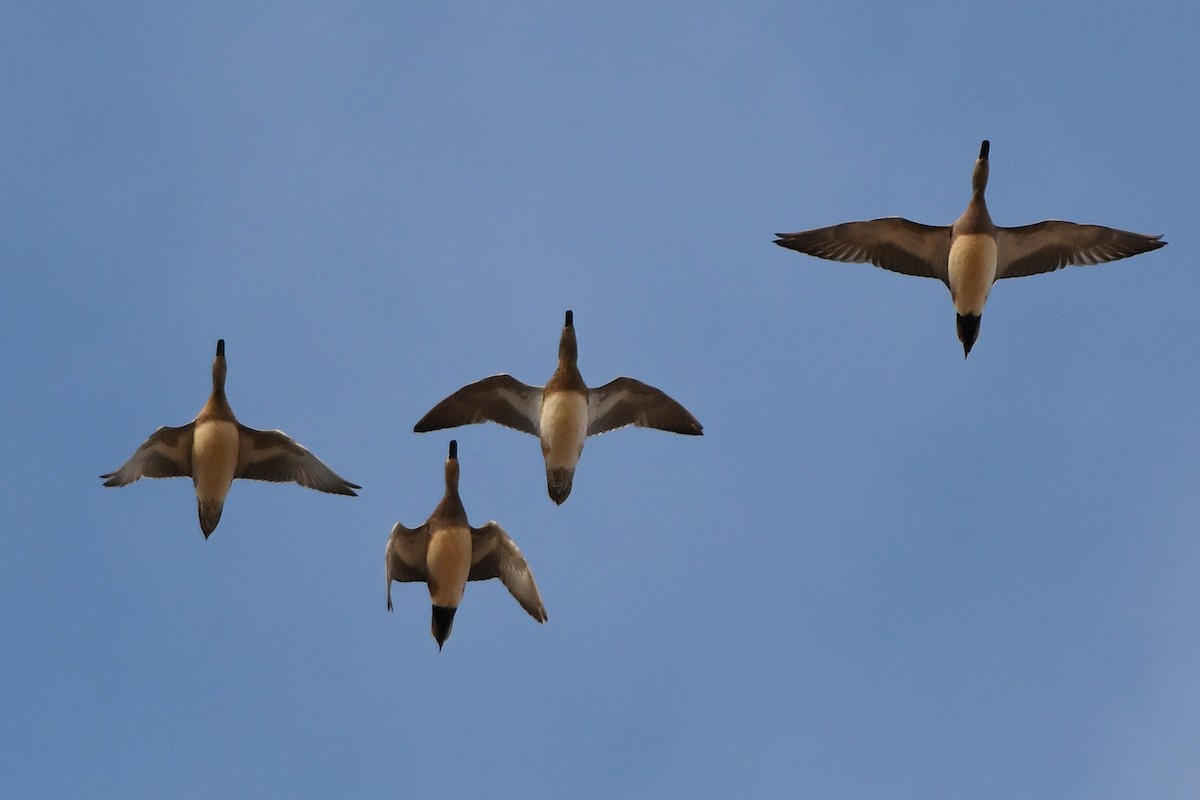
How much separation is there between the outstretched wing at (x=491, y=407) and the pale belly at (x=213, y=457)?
7.51ft

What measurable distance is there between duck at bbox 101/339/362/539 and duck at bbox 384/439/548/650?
4.83 ft

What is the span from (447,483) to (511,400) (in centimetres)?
133

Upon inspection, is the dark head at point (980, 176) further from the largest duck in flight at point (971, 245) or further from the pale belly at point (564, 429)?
the pale belly at point (564, 429)

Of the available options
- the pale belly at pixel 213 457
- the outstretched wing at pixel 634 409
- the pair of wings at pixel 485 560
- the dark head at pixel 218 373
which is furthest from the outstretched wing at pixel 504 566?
the dark head at pixel 218 373

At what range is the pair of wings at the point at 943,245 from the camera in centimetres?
2052

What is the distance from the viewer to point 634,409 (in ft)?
68.1

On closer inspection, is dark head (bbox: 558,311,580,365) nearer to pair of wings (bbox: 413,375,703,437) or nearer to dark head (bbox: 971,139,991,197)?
pair of wings (bbox: 413,375,703,437)

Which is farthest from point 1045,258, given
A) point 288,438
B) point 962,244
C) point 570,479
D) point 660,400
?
point 288,438

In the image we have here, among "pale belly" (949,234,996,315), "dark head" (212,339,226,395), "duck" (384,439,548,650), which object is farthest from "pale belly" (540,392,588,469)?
"pale belly" (949,234,996,315)

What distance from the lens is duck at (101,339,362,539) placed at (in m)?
19.8

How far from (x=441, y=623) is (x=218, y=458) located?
330 cm

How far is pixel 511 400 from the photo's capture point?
2067 cm

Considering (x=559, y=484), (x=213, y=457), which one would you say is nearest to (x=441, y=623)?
(x=559, y=484)

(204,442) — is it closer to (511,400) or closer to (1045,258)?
(511,400)
